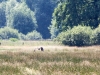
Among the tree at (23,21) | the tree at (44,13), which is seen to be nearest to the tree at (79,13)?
the tree at (23,21)

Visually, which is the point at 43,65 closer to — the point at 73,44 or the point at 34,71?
the point at 34,71

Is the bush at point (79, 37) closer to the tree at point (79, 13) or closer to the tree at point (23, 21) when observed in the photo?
the tree at point (79, 13)

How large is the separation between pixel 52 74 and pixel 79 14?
40955 millimetres

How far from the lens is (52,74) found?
586 inches

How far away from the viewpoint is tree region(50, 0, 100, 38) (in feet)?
179

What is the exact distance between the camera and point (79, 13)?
55344 mm

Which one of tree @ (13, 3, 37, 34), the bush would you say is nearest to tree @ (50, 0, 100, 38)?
the bush

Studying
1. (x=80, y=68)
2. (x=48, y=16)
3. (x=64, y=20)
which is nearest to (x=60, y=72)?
(x=80, y=68)

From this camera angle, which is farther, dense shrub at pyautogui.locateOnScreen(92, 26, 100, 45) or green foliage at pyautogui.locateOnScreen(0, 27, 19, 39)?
green foliage at pyautogui.locateOnScreen(0, 27, 19, 39)

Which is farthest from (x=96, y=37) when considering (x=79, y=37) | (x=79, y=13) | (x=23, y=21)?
(x=23, y=21)

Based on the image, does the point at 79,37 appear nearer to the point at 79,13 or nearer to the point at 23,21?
the point at 79,13

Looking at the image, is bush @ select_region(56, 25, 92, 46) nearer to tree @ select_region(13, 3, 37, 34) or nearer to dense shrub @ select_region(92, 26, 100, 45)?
dense shrub @ select_region(92, 26, 100, 45)

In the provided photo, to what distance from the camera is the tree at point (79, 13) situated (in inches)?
2144

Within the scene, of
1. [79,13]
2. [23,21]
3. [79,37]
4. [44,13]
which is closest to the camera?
[79,37]
